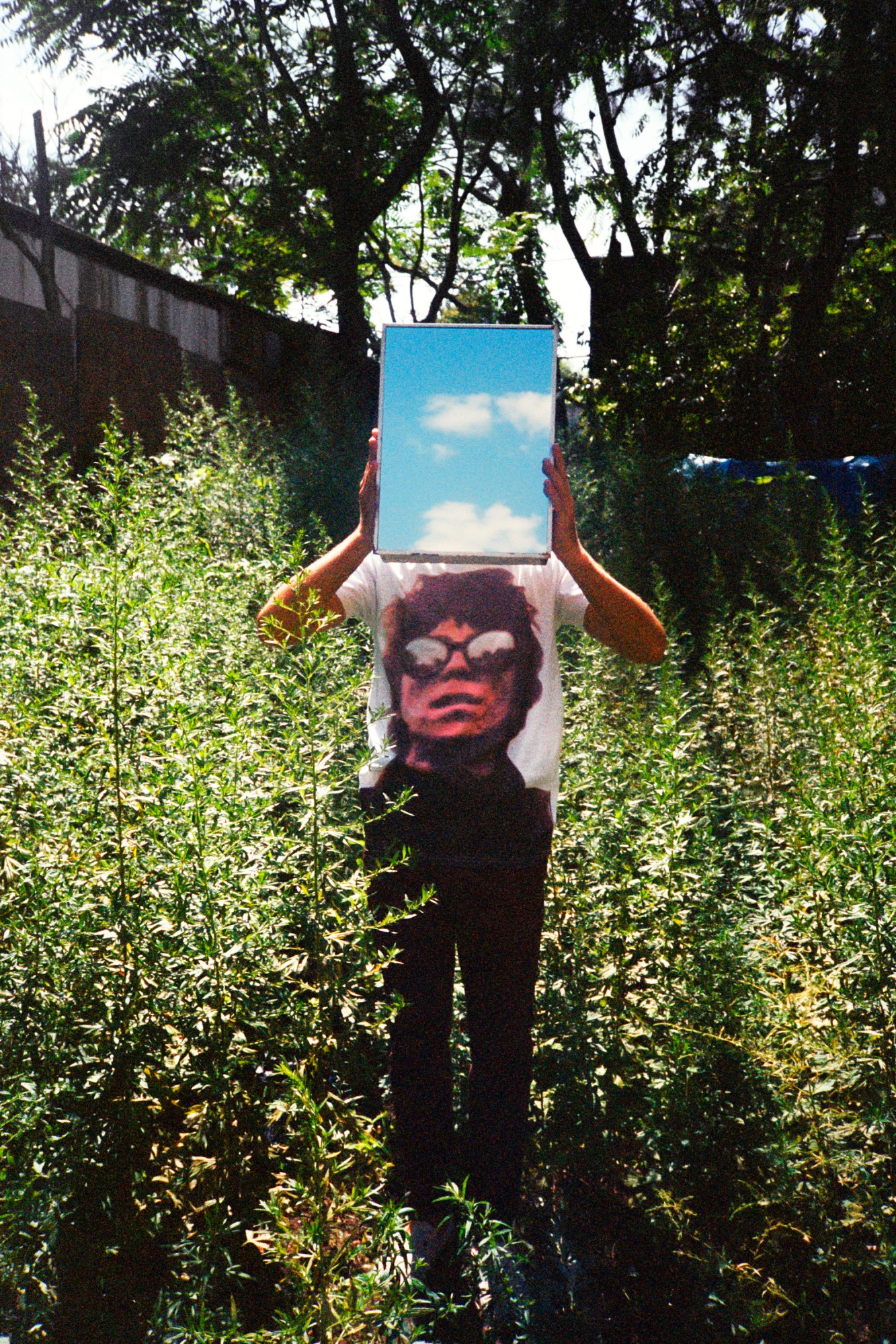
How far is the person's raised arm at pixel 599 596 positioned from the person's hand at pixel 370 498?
1.13 feet

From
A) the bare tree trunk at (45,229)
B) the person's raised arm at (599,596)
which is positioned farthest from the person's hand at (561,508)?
the bare tree trunk at (45,229)

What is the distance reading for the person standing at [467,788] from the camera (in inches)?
87.0

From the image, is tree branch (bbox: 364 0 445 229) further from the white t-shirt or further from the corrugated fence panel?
the white t-shirt

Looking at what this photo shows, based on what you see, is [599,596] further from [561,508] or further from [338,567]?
[338,567]

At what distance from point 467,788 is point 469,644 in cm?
29

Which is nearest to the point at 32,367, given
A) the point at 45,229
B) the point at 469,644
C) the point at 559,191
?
the point at 45,229

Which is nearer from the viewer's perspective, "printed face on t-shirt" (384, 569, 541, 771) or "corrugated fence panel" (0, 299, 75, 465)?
"printed face on t-shirt" (384, 569, 541, 771)

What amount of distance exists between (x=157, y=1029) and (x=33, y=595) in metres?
1.19

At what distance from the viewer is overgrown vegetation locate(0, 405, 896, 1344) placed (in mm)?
1814

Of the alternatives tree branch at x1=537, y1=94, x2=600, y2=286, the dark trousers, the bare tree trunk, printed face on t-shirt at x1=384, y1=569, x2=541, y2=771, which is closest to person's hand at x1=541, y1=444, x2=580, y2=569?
printed face on t-shirt at x1=384, y1=569, x2=541, y2=771

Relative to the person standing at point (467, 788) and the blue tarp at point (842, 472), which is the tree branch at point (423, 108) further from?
the person standing at point (467, 788)

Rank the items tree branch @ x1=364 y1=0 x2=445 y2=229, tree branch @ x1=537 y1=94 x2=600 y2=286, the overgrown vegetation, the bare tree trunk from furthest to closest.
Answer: tree branch @ x1=537 y1=94 x2=600 y2=286
tree branch @ x1=364 y1=0 x2=445 y2=229
the bare tree trunk
the overgrown vegetation

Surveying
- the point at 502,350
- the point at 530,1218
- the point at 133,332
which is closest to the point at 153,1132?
the point at 530,1218

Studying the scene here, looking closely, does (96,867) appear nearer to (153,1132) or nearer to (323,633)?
(153,1132)
